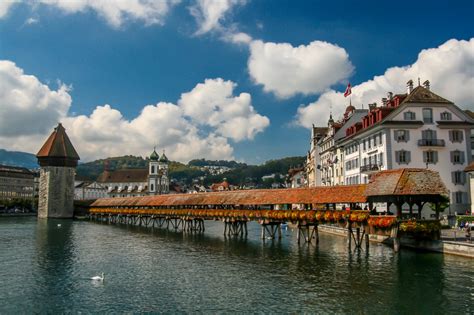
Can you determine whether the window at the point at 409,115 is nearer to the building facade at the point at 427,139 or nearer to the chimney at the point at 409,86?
the building facade at the point at 427,139

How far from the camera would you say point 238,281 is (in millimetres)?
23391

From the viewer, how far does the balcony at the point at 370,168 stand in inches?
1844

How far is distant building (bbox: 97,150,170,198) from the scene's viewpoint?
470ft

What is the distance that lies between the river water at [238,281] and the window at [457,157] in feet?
53.7

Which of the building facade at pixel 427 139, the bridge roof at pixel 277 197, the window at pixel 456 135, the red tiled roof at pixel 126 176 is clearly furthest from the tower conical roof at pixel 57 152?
the window at pixel 456 135

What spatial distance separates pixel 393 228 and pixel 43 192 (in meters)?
86.8

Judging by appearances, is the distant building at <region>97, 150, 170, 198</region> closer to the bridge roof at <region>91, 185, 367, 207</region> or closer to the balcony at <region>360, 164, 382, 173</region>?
the bridge roof at <region>91, 185, 367, 207</region>

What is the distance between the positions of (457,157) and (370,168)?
9174 millimetres

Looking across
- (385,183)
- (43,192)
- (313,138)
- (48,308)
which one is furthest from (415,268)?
(43,192)

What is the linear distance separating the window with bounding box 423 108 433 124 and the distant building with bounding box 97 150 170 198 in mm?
106518

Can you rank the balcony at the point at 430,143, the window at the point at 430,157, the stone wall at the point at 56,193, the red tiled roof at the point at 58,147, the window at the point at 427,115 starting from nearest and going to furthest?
the balcony at the point at 430,143
the window at the point at 430,157
the window at the point at 427,115
the stone wall at the point at 56,193
the red tiled roof at the point at 58,147

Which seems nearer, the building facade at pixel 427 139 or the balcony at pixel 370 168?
the building facade at pixel 427 139

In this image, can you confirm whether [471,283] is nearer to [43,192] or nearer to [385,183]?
[385,183]

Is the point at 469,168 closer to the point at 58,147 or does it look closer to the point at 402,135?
the point at 402,135
